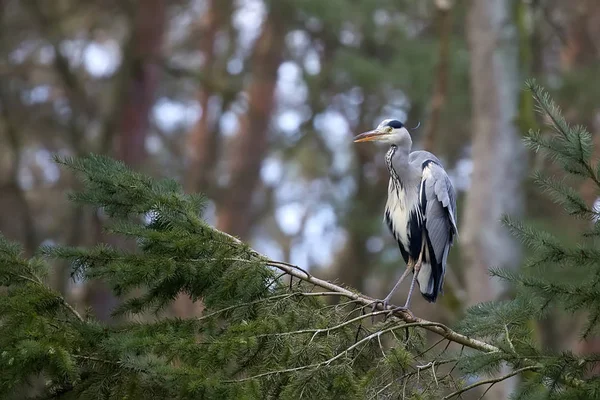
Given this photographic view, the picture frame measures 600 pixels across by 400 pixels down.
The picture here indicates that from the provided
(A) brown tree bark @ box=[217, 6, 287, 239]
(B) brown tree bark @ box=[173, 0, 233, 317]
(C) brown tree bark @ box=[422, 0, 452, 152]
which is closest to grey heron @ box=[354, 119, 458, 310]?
(C) brown tree bark @ box=[422, 0, 452, 152]

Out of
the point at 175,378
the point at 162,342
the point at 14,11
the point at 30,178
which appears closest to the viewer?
the point at 175,378

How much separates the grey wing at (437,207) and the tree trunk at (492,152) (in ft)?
14.5

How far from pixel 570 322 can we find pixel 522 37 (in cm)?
961

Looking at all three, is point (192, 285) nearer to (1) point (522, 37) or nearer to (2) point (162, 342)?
(2) point (162, 342)

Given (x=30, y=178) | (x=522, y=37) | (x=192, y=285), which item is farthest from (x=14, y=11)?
(x=192, y=285)

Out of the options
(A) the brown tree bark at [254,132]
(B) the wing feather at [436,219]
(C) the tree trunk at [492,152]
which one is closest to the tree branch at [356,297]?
(B) the wing feather at [436,219]

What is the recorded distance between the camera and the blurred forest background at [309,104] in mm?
11227

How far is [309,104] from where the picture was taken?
17.8 metres

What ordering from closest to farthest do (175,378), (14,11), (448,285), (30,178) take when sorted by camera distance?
(175,378)
(448,285)
(14,11)
(30,178)

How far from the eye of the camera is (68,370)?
11.9 feet

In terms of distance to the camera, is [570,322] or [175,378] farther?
[570,322]

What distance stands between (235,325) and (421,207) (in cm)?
242

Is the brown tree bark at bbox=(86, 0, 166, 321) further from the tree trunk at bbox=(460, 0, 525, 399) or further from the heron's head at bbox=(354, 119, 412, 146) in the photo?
the heron's head at bbox=(354, 119, 412, 146)

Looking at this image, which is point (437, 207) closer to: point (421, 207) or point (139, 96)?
point (421, 207)
